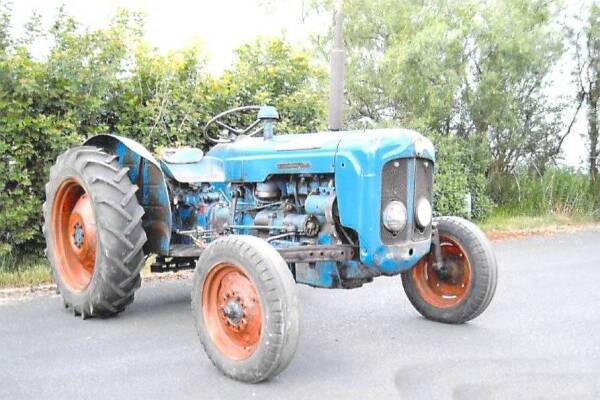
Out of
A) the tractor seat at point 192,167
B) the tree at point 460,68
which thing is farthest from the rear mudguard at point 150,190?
the tree at point 460,68

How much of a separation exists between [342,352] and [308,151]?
133 centimetres

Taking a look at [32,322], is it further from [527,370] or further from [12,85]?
[527,370]

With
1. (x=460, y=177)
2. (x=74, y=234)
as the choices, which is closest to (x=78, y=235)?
(x=74, y=234)

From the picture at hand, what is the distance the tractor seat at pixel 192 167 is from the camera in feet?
17.1

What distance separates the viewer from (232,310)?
13.0 ft

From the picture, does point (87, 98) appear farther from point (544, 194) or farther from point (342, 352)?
point (544, 194)

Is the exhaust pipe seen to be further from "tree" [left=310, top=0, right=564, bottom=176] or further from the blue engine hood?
"tree" [left=310, top=0, right=564, bottom=176]

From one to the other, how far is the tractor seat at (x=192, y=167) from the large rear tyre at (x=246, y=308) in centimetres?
126

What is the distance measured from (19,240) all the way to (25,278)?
51 centimetres

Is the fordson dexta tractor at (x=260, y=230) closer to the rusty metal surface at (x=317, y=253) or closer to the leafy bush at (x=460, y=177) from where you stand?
the rusty metal surface at (x=317, y=253)

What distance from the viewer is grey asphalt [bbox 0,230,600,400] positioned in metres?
3.69

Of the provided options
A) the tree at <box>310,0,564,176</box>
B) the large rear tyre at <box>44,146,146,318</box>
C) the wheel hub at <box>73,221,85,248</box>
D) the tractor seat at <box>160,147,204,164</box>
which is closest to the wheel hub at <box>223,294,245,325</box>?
the large rear tyre at <box>44,146,146,318</box>

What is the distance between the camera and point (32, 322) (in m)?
5.11

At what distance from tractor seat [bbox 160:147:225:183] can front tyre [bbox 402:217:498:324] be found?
1.65m
